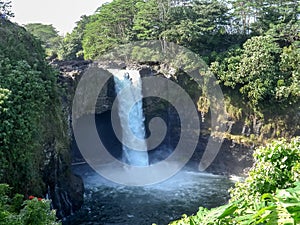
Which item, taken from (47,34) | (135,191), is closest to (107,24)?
(135,191)

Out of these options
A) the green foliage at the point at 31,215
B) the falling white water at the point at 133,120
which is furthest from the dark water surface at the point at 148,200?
the green foliage at the point at 31,215

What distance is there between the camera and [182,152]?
23.5m

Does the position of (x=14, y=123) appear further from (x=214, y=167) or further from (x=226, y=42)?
(x=226, y=42)

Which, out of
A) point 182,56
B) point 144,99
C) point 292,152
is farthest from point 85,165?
point 292,152

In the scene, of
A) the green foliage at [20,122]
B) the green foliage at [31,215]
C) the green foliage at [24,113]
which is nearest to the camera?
the green foliage at [31,215]

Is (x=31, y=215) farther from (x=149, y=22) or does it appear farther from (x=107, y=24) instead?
(x=107, y=24)

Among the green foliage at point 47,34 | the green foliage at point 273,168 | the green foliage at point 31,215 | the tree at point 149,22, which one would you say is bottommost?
the green foliage at point 31,215

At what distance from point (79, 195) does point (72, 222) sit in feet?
5.37

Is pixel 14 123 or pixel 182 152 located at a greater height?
pixel 14 123

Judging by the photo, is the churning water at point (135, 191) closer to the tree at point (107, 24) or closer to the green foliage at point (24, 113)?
the green foliage at point (24, 113)

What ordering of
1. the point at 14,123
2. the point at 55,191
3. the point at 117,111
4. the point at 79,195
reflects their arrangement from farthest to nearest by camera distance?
the point at 117,111 → the point at 79,195 → the point at 55,191 → the point at 14,123

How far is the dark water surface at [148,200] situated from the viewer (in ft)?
49.3

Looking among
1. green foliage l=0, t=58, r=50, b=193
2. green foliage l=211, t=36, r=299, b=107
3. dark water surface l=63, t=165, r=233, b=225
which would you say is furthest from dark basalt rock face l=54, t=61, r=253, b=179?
green foliage l=0, t=58, r=50, b=193

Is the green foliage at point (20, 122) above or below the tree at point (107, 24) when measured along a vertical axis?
below
